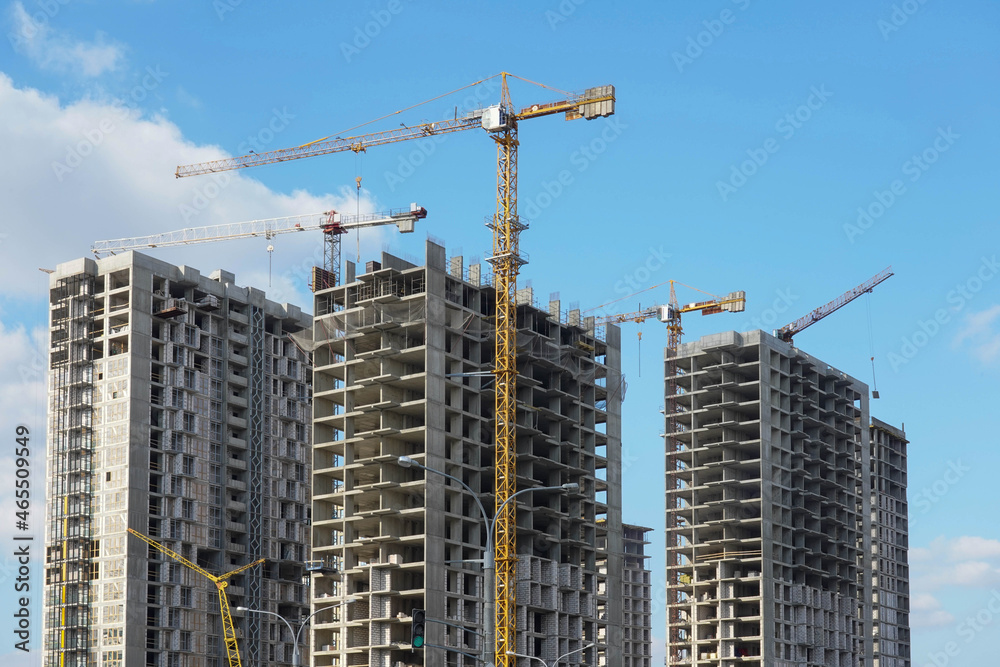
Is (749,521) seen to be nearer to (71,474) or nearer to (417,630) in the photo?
(71,474)

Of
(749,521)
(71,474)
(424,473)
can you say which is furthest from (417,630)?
(749,521)

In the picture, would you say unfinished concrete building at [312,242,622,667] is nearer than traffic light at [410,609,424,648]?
No

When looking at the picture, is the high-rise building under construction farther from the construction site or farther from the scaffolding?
the scaffolding

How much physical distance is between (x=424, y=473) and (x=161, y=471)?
3648 centimetres

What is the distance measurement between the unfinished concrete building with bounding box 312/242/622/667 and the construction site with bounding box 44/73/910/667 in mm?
299

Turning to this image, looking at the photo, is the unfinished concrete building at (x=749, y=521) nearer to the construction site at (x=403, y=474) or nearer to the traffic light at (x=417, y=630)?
the construction site at (x=403, y=474)

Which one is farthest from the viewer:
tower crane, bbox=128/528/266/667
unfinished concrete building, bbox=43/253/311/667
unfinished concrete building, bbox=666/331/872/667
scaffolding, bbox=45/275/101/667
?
unfinished concrete building, bbox=666/331/872/667

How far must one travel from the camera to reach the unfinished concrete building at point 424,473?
131750 mm

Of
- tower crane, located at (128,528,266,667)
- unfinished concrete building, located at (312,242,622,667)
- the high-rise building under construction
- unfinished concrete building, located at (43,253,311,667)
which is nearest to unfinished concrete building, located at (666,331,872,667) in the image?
the high-rise building under construction

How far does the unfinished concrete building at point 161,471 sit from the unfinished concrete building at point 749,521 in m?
48.7

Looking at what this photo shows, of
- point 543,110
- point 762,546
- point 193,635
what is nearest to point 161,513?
point 193,635

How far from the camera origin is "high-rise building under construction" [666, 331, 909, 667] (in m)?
177

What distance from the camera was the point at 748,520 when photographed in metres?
178

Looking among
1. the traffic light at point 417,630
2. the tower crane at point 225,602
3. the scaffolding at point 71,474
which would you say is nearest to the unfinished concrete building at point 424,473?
the tower crane at point 225,602
